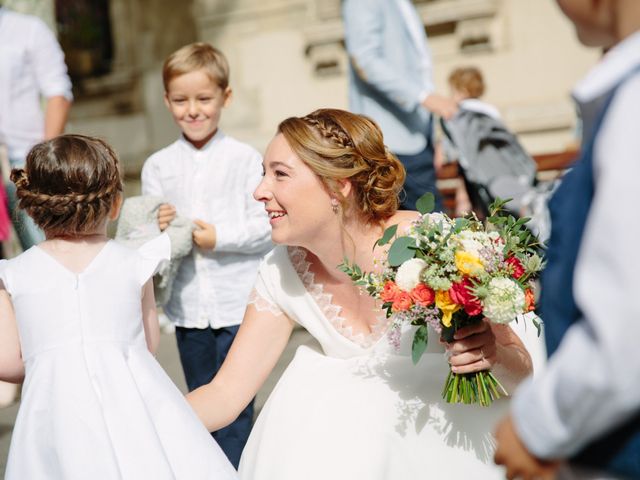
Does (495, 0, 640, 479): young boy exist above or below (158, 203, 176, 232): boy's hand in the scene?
above

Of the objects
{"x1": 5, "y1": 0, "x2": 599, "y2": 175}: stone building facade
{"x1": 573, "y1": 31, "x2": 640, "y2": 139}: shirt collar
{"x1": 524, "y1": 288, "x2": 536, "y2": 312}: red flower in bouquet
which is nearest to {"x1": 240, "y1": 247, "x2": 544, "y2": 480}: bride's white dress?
{"x1": 524, "y1": 288, "x2": 536, "y2": 312}: red flower in bouquet

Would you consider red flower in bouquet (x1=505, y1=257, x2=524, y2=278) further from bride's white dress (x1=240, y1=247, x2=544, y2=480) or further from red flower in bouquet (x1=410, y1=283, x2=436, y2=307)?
bride's white dress (x1=240, y1=247, x2=544, y2=480)

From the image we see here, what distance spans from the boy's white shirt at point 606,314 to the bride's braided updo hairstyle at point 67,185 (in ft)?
4.89

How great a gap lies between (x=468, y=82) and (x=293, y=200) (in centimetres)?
482

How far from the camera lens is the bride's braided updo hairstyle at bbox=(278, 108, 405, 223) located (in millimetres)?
2523

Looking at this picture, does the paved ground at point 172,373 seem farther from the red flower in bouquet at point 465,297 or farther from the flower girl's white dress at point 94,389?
the red flower in bouquet at point 465,297

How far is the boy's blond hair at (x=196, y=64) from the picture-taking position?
3609 mm

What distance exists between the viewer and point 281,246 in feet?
9.28

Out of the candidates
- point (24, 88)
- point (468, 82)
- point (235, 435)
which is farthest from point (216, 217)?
point (468, 82)

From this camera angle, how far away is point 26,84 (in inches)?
189

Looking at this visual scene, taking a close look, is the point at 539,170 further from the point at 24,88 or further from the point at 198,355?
the point at 198,355

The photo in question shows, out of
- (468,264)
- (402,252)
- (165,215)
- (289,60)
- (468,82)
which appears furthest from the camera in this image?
(289,60)

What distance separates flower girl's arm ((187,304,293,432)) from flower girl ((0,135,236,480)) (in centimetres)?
19

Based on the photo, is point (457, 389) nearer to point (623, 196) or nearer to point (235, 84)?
point (623, 196)
